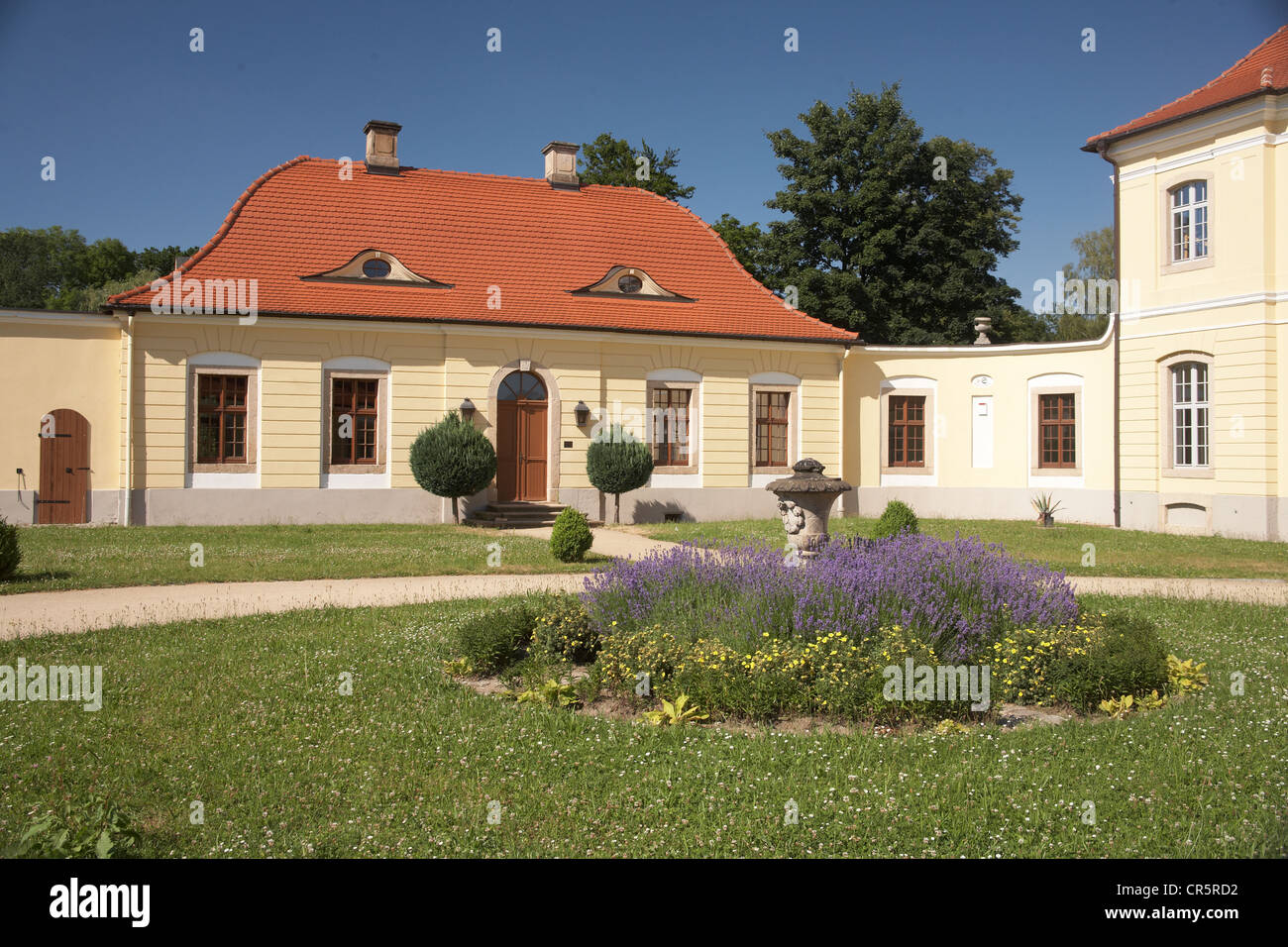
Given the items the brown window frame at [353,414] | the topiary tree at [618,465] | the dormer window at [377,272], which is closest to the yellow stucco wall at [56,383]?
the brown window frame at [353,414]

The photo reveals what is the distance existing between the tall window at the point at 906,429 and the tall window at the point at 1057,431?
2957 millimetres

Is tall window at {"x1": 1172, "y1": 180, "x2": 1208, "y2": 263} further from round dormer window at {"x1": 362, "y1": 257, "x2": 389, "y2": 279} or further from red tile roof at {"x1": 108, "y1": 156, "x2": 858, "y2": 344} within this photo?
round dormer window at {"x1": 362, "y1": 257, "x2": 389, "y2": 279}

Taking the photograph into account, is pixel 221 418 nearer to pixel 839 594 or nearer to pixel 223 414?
pixel 223 414

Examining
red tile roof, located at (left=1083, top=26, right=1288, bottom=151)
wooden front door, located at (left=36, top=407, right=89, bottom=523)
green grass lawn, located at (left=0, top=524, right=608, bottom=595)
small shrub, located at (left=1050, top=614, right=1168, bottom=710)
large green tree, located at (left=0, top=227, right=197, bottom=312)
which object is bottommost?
small shrub, located at (left=1050, top=614, right=1168, bottom=710)

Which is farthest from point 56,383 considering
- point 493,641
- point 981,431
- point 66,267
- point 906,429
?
point 66,267

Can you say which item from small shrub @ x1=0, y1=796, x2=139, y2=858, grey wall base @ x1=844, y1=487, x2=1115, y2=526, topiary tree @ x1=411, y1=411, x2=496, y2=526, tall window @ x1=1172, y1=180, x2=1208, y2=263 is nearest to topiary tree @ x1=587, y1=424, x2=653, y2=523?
topiary tree @ x1=411, y1=411, x2=496, y2=526

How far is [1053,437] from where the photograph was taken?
76.8ft

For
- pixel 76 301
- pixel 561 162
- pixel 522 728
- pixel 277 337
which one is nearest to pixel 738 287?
pixel 561 162

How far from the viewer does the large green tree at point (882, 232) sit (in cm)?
3341

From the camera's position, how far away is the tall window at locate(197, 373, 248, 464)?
66.4 ft

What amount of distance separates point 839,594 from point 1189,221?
54.8ft

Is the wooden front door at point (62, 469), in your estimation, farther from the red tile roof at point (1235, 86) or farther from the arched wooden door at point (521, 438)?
the red tile roof at point (1235, 86)

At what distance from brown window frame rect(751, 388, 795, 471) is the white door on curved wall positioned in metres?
4.78
